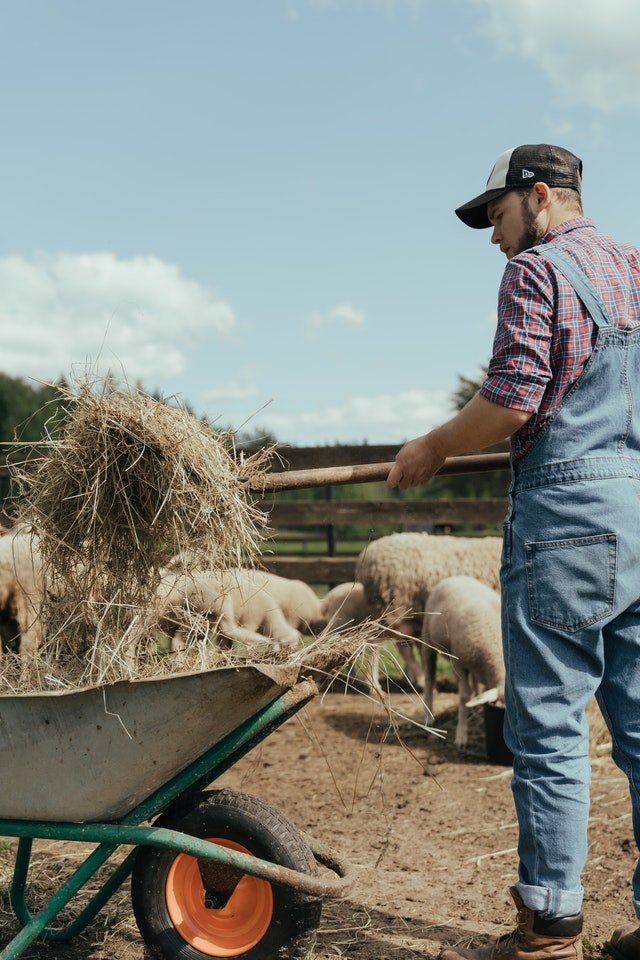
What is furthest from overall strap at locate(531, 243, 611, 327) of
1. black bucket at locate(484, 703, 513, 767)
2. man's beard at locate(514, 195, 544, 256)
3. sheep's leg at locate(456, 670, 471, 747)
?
sheep's leg at locate(456, 670, 471, 747)

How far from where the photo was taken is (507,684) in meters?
2.56

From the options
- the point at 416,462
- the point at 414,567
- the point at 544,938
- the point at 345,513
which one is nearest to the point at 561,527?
the point at 416,462

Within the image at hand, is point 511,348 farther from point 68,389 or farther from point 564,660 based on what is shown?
point 68,389

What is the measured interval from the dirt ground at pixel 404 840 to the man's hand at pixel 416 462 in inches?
26.6

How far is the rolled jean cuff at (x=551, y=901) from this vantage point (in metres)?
2.44

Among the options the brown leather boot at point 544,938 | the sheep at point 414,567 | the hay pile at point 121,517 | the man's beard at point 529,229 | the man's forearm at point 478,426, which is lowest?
the brown leather boot at point 544,938

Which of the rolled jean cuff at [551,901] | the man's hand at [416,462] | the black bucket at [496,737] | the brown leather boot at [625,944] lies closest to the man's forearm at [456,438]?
the man's hand at [416,462]

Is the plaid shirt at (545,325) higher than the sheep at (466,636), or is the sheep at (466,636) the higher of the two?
the plaid shirt at (545,325)

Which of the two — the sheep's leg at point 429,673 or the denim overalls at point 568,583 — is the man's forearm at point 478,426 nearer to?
the denim overalls at point 568,583

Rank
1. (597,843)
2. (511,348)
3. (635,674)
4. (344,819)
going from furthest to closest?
(344,819) → (597,843) → (635,674) → (511,348)

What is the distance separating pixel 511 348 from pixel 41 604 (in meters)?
1.71

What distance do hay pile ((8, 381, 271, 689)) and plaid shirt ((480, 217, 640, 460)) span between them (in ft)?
Result: 2.84

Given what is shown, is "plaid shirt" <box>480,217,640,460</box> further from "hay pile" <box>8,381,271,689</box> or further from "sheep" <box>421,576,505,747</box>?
"sheep" <box>421,576,505,747</box>

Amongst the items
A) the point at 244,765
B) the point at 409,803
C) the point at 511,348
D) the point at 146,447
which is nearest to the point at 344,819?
the point at 409,803
